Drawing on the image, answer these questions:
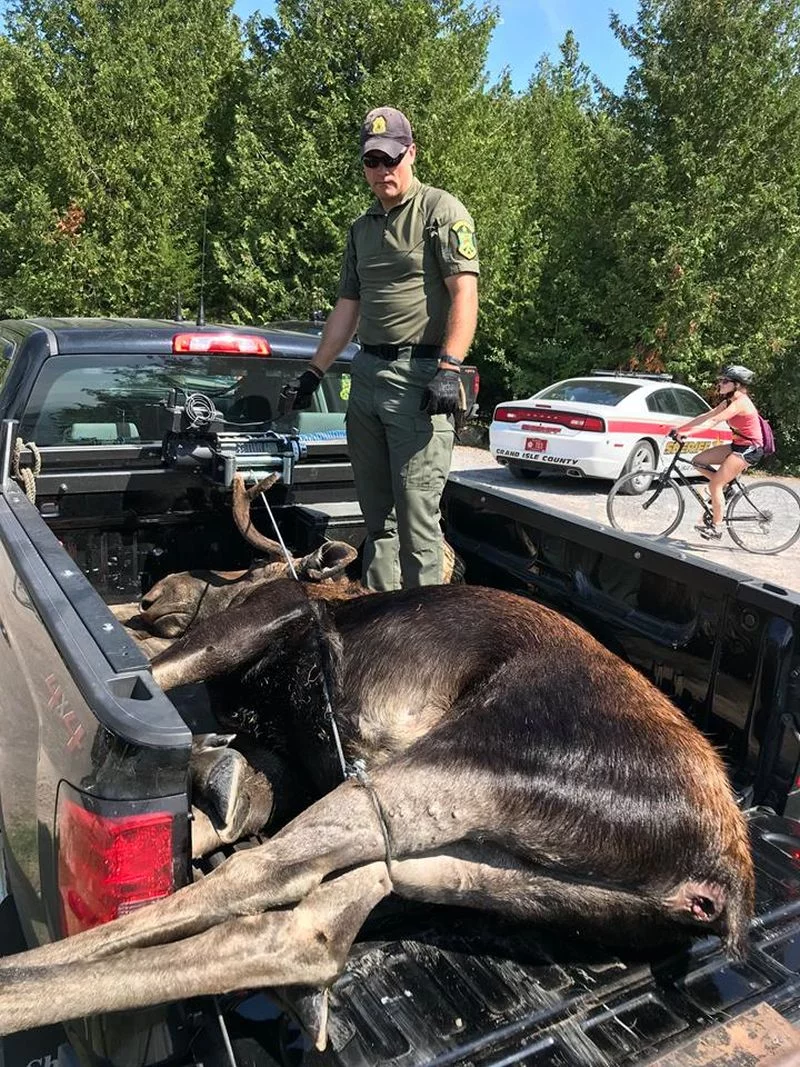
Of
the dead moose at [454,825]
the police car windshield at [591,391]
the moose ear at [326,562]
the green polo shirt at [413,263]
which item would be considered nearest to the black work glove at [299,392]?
the green polo shirt at [413,263]

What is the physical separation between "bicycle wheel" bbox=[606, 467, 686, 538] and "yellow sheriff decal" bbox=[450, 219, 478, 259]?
7.31 meters

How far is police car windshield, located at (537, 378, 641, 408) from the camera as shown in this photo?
13102mm

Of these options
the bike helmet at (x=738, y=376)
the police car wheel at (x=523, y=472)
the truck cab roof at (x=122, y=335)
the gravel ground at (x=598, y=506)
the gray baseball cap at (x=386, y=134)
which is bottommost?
the gravel ground at (x=598, y=506)

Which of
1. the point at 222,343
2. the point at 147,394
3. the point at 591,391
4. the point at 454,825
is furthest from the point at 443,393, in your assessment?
the point at 591,391

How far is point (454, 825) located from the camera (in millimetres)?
1749

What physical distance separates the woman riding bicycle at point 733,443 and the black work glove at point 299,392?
7295 mm

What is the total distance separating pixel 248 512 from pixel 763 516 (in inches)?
327

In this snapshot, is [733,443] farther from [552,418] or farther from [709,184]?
[709,184]

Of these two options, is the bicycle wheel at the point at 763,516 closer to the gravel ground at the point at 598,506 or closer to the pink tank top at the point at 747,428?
the gravel ground at the point at 598,506

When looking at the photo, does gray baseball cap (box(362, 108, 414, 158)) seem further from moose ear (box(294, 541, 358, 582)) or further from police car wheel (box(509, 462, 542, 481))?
police car wheel (box(509, 462, 542, 481))

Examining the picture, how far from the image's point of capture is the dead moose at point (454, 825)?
58.6 inches

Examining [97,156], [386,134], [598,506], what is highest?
[97,156]

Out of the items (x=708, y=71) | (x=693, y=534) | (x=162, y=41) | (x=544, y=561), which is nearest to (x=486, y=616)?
(x=544, y=561)

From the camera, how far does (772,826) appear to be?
225 cm
